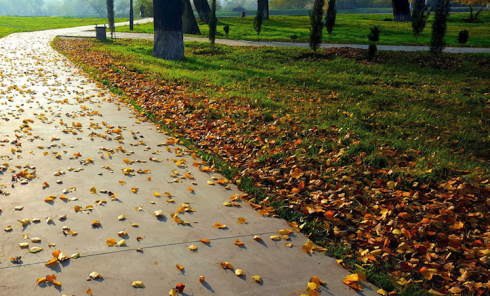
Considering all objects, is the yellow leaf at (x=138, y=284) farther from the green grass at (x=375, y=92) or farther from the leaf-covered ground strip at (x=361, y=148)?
the green grass at (x=375, y=92)

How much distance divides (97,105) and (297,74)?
18.9 ft

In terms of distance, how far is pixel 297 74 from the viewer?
1173 cm

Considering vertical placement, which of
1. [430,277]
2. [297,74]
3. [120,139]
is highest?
[297,74]

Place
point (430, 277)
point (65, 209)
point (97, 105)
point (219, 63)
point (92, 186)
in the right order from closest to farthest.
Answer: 1. point (430, 277)
2. point (65, 209)
3. point (92, 186)
4. point (97, 105)
5. point (219, 63)

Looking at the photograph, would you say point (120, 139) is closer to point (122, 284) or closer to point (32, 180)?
point (32, 180)

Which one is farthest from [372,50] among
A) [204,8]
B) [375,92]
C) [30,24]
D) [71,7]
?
[71,7]

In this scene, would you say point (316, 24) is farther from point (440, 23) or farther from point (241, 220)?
point (241, 220)

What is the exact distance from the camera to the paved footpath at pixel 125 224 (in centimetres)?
305

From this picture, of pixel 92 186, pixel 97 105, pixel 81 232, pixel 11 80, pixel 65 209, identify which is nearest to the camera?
pixel 81 232

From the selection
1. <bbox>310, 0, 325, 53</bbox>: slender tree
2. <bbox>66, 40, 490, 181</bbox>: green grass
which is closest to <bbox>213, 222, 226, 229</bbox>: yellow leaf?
<bbox>66, 40, 490, 181</bbox>: green grass

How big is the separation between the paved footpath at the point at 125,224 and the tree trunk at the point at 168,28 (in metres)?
8.08

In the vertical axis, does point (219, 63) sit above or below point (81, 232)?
above

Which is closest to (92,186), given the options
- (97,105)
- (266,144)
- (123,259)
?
(123,259)

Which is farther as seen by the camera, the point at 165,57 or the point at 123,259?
the point at 165,57
